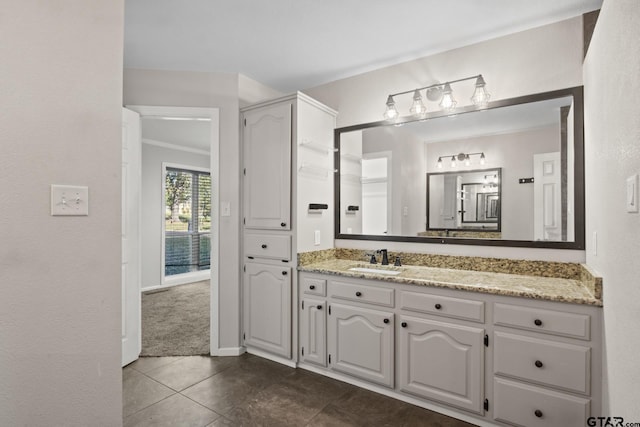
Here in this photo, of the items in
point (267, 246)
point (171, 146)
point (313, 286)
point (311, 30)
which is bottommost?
point (313, 286)

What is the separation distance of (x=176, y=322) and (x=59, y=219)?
2790 mm

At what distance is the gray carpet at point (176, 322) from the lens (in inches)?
119

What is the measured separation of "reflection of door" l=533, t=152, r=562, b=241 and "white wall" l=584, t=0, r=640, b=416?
1.30 feet

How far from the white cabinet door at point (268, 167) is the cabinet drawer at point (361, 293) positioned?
0.65 metres

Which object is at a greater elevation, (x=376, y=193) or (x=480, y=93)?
(x=480, y=93)

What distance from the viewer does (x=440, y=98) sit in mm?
2553

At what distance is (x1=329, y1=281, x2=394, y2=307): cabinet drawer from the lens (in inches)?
86.2

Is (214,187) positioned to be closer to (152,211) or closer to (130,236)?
(130,236)

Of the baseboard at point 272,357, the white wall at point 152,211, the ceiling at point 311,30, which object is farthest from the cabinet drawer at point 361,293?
the white wall at point 152,211

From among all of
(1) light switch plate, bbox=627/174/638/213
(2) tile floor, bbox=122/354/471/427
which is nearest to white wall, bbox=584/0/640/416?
(1) light switch plate, bbox=627/174/638/213

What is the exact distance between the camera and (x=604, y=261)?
149cm

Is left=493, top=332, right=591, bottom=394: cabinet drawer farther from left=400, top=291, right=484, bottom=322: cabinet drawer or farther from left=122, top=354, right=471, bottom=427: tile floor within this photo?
left=122, top=354, right=471, bottom=427: tile floor

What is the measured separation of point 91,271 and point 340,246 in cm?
204

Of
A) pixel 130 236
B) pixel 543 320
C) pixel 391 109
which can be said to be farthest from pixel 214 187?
pixel 543 320
